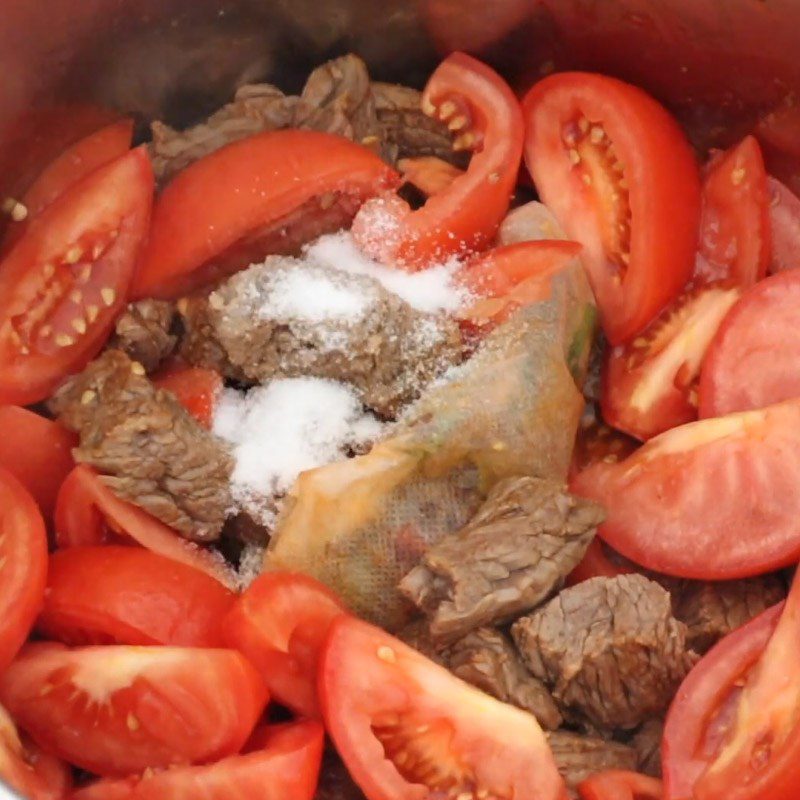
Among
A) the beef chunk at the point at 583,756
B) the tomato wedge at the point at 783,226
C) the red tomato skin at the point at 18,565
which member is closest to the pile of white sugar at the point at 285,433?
the red tomato skin at the point at 18,565

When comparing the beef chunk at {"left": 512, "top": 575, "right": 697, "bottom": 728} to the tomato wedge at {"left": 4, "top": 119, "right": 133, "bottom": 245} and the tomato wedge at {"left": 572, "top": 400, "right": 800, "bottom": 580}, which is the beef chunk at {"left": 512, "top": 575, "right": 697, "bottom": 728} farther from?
the tomato wedge at {"left": 4, "top": 119, "right": 133, "bottom": 245}

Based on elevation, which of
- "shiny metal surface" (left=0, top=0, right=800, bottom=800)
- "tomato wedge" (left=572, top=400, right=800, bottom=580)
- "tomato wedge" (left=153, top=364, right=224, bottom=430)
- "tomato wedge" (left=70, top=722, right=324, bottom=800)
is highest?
"shiny metal surface" (left=0, top=0, right=800, bottom=800)

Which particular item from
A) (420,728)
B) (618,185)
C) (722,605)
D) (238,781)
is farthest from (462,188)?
(238,781)

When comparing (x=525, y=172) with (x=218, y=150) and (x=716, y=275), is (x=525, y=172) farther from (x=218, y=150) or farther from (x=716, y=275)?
(x=218, y=150)

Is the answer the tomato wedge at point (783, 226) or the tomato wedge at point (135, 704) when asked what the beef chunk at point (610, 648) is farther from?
the tomato wedge at point (783, 226)

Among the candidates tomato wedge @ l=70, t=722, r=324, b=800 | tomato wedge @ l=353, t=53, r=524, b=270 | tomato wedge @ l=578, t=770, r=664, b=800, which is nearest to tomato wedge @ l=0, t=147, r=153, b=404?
tomato wedge @ l=353, t=53, r=524, b=270

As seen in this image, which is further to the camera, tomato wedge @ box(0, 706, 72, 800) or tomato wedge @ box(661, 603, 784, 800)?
tomato wedge @ box(661, 603, 784, 800)

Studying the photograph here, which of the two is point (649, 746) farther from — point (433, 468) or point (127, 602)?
point (127, 602)
